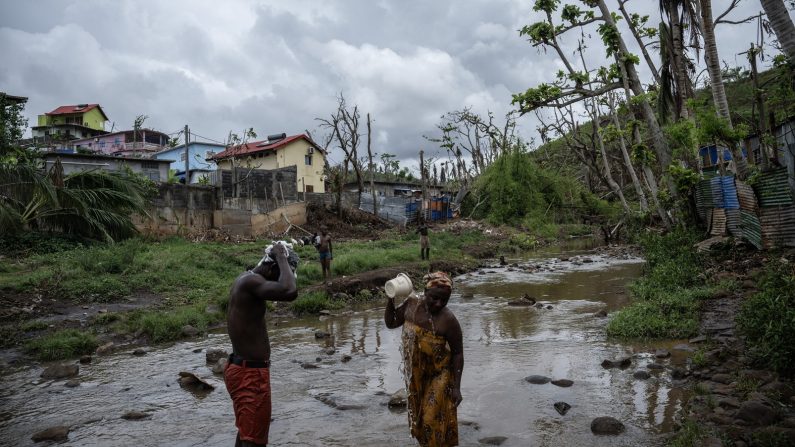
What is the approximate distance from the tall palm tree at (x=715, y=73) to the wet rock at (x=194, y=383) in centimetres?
1096

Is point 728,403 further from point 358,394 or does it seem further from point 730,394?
point 358,394

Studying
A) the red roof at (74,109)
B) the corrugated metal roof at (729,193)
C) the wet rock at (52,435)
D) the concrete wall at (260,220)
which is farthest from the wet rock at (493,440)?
the red roof at (74,109)

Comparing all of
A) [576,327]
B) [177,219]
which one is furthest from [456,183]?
[576,327]

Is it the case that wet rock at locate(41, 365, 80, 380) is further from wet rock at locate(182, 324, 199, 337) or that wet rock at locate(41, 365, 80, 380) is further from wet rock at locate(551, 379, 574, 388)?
wet rock at locate(551, 379, 574, 388)

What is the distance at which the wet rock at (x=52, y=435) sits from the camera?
5.66m

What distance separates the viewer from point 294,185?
100 feet

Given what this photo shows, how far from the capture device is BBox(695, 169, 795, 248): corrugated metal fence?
10.4 m

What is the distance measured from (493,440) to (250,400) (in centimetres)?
240

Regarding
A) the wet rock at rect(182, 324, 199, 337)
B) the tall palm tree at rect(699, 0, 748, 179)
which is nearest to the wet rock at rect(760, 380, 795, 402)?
the tall palm tree at rect(699, 0, 748, 179)

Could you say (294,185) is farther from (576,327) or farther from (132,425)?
(132,425)

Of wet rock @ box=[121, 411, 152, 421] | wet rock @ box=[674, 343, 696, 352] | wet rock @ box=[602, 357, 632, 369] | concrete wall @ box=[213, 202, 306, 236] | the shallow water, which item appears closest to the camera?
the shallow water

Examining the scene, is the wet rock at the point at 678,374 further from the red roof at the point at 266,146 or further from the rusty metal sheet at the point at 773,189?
the red roof at the point at 266,146

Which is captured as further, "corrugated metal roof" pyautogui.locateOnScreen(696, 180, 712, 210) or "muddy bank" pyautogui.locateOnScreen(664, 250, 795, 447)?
"corrugated metal roof" pyautogui.locateOnScreen(696, 180, 712, 210)

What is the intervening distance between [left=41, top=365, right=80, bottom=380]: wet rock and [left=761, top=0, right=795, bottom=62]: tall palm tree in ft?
32.7
